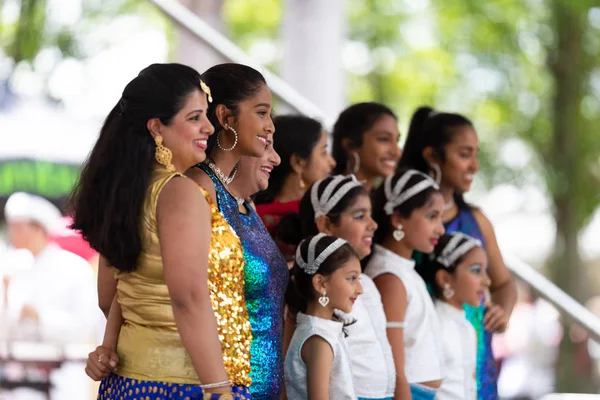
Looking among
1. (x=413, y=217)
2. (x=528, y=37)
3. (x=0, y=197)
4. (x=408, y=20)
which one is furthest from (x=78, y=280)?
(x=408, y=20)

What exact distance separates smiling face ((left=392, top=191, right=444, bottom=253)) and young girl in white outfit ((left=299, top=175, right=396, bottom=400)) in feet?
0.49

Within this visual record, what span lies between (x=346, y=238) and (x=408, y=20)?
39.2 feet

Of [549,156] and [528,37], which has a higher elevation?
[528,37]

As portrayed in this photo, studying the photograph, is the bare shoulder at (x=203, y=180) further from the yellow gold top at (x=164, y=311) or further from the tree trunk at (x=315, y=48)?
the tree trunk at (x=315, y=48)

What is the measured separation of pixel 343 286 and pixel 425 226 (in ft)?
1.83

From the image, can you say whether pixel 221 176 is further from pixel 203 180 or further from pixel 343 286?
pixel 343 286

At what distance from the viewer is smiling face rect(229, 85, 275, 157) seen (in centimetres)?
248

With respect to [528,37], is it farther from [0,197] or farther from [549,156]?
[0,197]

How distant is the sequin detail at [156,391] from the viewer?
2.10 meters

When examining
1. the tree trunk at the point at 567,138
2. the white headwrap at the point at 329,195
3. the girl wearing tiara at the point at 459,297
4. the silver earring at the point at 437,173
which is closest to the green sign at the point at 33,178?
the silver earring at the point at 437,173

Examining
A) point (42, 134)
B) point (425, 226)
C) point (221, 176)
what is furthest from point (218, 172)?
point (42, 134)

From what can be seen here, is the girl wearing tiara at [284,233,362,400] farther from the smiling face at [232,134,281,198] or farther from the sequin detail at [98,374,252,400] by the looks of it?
the sequin detail at [98,374,252,400]

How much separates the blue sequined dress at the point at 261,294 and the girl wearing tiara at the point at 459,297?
3.88 feet

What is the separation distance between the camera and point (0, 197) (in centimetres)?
665
